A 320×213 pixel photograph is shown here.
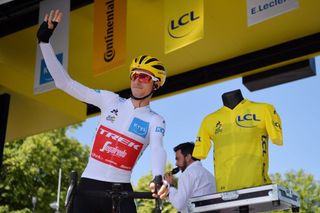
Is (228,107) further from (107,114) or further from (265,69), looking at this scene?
(265,69)

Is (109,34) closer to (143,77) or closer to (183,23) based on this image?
(183,23)

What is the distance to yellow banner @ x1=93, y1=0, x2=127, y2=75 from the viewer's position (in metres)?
6.60

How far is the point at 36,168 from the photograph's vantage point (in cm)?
2091

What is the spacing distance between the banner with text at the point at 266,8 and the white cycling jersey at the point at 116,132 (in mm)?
2510

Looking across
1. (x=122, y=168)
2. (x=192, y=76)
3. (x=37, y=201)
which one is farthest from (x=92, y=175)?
(x=37, y=201)

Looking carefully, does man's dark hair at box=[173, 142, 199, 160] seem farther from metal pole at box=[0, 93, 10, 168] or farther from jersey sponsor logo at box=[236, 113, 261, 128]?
metal pole at box=[0, 93, 10, 168]

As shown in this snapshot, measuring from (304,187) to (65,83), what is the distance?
24948 mm

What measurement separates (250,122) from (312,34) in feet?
11.3

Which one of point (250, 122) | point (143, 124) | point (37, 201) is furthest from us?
point (37, 201)

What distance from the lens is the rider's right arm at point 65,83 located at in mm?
3447

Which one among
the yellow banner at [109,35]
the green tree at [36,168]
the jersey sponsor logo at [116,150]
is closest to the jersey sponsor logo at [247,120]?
the jersey sponsor logo at [116,150]

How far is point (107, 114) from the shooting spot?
11.5ft

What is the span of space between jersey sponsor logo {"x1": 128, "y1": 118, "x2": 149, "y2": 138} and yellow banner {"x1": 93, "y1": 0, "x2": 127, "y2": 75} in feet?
10.2

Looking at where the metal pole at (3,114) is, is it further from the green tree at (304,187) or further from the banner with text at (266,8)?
the green tree at (304,187)
